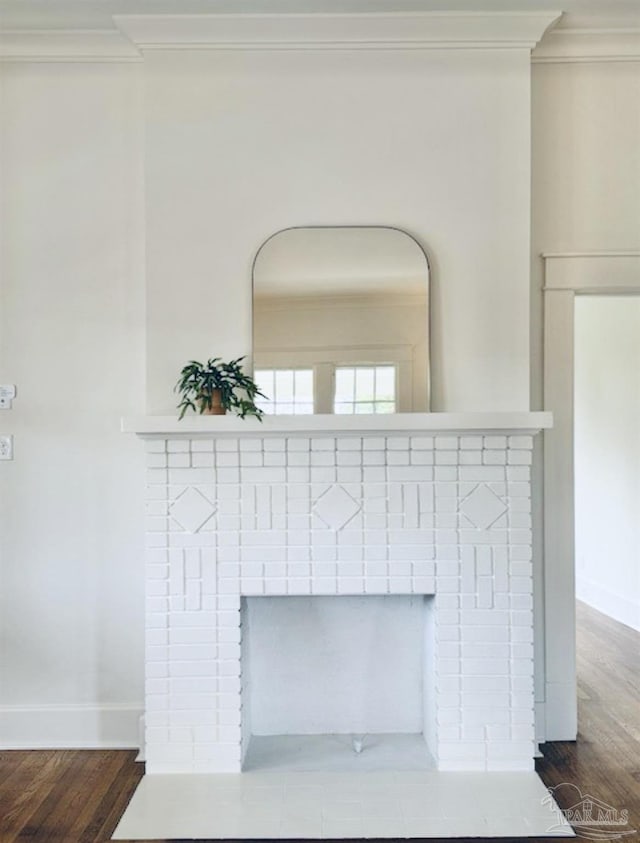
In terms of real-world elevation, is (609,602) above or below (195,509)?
below

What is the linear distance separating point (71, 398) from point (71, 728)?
4.36ft

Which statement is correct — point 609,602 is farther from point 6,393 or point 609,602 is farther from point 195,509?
point 6,393

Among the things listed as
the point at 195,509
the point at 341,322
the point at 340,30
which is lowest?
the point at 195,509

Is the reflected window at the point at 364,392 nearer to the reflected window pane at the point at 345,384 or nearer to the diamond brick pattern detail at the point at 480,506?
the reflected window pane at the point at 345,384

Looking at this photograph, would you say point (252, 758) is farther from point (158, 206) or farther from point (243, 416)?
point (158, 206)

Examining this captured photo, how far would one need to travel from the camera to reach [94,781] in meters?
2.27

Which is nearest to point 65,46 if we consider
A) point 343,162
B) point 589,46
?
point 343,162

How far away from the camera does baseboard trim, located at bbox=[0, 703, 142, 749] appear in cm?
251

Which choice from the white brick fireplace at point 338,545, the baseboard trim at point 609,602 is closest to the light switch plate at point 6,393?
the white brick fireplace at point 338,545

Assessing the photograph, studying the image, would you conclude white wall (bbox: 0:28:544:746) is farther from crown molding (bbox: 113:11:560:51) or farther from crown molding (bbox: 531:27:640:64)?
crown molding (bbox: 531:27:640:64)

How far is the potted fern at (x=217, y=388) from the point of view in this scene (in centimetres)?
223

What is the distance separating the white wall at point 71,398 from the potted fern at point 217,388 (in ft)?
1.17

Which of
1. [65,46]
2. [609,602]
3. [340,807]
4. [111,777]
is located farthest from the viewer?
[609,602]

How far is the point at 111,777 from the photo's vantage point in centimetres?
230
